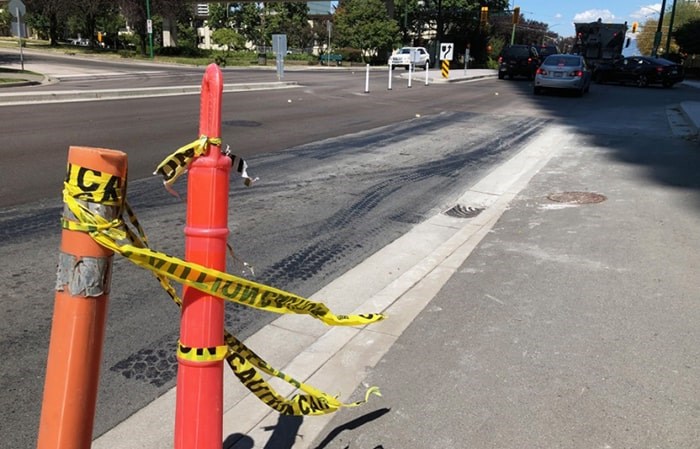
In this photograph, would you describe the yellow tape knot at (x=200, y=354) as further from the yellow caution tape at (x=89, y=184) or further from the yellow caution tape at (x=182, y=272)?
the yellow caution tape at (x=89, y=184)

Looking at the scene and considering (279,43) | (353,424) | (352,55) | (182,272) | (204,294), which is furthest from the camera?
(352,55)

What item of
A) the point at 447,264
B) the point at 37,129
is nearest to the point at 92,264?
the point at 447,264

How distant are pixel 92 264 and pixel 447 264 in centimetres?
402

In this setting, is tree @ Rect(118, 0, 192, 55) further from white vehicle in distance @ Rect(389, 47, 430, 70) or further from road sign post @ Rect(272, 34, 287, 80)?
road sign post @ Rect(272, 34, 287, 80)

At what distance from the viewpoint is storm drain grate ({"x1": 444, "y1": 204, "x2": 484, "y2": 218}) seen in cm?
723

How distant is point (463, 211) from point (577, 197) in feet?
5.48

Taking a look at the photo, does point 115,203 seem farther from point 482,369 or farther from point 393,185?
point 393,185

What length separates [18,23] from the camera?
2302cm

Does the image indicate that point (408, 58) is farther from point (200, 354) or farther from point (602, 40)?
point (200, 354)

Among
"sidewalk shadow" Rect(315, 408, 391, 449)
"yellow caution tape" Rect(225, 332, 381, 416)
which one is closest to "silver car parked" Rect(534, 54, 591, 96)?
"sidewalk shadow" Rect(315, 408, 391, 449)

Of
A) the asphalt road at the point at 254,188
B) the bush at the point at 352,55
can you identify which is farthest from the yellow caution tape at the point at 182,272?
the bush at the point at 352,55

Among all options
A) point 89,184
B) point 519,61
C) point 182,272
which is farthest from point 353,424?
point 519,61

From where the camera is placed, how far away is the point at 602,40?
38.2m

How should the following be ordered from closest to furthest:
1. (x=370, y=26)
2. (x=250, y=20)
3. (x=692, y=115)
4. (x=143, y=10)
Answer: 1. (x=692, y=115)
2. (x=143, y=10)
3. (x=370, y=26)
4. (x=250, y=20)
